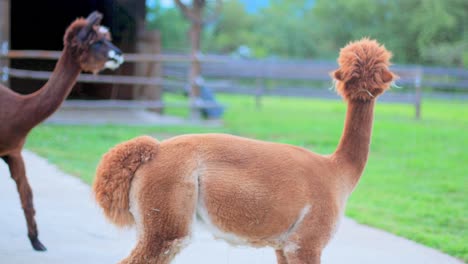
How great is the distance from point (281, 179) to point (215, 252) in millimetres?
2085

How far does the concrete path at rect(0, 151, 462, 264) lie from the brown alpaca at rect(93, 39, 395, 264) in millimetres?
1174

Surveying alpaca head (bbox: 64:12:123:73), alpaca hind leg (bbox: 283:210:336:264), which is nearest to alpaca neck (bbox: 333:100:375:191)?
alpaca hind leg (bbox: 283:210:336:264)

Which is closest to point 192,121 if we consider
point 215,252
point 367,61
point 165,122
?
point 165,122

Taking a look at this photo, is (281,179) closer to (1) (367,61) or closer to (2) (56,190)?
(1) (367,61)

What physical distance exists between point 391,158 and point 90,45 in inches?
282

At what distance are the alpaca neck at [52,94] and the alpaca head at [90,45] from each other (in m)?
0.08

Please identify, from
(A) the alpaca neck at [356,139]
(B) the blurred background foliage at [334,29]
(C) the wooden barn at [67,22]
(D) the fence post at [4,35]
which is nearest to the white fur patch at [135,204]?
(A) the alpaca neck at [356,139]

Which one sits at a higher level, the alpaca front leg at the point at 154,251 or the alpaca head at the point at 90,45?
the alpaca head at the point at 90,45

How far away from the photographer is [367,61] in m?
3.33

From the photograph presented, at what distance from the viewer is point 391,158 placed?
10945 millimetres

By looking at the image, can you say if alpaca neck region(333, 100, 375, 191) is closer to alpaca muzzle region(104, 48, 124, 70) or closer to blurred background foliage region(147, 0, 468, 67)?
alpaca muzzle region(104, 48, 124, 70)

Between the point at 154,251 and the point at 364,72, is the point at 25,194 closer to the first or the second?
the point at 154,251

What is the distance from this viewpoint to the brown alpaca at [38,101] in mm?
4520

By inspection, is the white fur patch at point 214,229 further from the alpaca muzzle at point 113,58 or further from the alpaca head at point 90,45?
the alpaca muzzle at point 113,58
